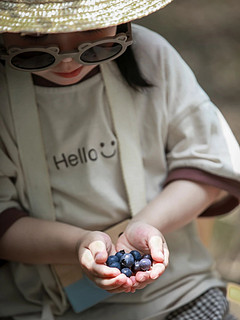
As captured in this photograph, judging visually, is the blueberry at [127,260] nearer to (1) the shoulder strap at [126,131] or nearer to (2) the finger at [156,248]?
(2) the finger at [156,248]

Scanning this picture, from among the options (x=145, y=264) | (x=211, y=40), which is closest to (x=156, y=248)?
(x=145, y=264)

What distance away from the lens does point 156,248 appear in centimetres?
103

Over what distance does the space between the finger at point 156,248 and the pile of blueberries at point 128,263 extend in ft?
0.05

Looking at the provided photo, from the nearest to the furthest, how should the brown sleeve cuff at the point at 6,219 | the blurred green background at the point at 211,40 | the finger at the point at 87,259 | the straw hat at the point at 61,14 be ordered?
the straw hat at the point at 61,14 < the finger at the point at 87,259 < the brown sleeve cuff at the point at 6,219 < the blurred green background at the point at 211,40

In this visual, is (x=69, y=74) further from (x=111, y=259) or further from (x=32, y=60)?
(x=111, y=259)

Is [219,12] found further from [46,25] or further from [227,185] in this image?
[46,25]

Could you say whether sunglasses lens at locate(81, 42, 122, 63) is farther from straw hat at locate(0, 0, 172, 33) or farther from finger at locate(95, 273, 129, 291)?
finger at locate(95, 273, 129, 291)

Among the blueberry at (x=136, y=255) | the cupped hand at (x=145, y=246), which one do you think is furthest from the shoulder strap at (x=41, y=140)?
the blueberry at (x=136, y=255)

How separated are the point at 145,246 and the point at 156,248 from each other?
0.06 m

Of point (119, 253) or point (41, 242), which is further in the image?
point (41, 242)

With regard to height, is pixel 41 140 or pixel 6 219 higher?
pixel 41 140

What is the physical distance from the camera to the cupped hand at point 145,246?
100 centimetres

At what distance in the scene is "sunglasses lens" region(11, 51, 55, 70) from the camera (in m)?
1.04

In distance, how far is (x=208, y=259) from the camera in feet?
4.50
